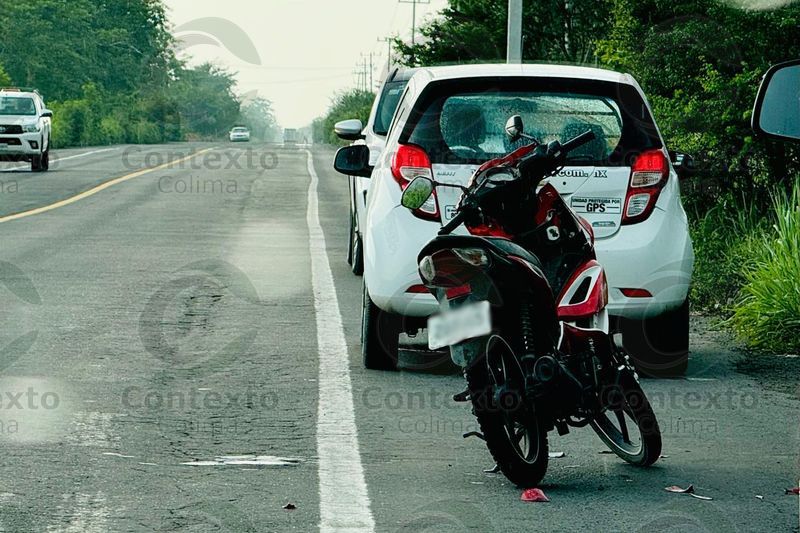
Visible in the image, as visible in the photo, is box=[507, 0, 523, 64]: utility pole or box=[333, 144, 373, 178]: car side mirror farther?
box=[507, 0, 523, 64]: utility pole

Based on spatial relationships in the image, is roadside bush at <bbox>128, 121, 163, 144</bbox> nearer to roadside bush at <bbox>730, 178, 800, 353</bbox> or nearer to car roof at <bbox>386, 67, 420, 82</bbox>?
car roof at <bbox>386, 67, 420, 82</bbox>

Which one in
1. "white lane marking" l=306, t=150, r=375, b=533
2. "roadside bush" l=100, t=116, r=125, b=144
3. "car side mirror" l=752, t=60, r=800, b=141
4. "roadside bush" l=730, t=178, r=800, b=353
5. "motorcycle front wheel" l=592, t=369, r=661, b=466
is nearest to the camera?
"car side mirror" l=752, t=60, r=800, b=141

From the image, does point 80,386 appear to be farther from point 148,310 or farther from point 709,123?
point 709,123

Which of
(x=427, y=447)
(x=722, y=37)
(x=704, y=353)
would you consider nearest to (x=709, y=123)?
(x=722, y=37)

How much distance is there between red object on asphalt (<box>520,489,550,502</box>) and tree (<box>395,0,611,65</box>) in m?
23.2

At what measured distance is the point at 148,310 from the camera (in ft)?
35.2

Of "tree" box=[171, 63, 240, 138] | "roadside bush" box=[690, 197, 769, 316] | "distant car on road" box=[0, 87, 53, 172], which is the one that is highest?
"roadside bush" box=[690, 197, 769, 316]

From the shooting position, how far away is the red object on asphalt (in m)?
5.62

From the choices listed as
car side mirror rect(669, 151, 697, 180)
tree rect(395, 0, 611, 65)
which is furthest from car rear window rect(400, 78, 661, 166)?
tree rect(395, 0, 611, 65)

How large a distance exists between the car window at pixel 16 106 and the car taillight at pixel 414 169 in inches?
1153

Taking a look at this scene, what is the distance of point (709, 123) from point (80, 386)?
27.3ft

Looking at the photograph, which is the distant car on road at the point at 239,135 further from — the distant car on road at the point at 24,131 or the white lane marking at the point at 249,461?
the white lane marking at the point at 249,461

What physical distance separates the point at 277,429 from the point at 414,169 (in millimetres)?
1980

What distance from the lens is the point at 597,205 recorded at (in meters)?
8.18
